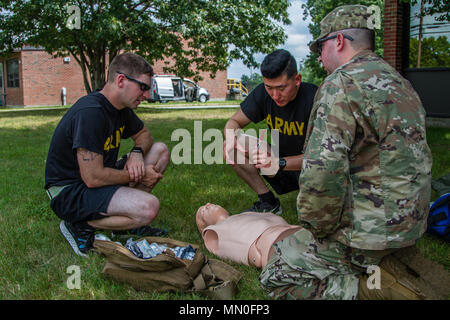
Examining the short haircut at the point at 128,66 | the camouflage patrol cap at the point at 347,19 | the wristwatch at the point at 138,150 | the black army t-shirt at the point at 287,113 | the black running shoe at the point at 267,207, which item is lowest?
the black running shoe at the point at 267,207

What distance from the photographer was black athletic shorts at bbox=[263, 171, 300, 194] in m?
4.36

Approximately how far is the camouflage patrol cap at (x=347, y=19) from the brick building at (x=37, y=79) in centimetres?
3363

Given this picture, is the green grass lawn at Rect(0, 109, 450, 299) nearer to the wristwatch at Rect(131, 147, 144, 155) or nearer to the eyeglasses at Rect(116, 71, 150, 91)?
the wristwatch at Rect(131, 147, 144, 155)

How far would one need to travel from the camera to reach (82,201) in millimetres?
3217

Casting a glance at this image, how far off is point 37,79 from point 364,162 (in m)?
35.2

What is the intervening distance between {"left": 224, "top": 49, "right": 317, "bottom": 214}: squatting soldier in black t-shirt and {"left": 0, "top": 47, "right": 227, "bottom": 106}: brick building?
1260 inches

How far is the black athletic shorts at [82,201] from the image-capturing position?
126 inches

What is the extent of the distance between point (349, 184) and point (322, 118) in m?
0.37

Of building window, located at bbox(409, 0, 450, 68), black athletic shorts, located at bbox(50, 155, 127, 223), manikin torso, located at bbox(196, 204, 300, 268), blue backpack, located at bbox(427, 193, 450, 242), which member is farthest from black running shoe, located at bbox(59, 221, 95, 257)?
building window, located at bbox(409, 0, 450, 68)

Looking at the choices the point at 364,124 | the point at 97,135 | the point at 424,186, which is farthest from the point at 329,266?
the point at 97,135

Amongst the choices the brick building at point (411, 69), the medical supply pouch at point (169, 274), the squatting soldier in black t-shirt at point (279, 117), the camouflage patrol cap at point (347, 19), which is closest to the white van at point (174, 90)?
the brick building at point (411, 69)

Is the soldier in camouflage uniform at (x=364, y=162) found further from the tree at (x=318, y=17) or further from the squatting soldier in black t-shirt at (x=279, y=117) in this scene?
the tree at (x=318, y=17)

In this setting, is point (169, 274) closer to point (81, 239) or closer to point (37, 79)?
point (81, 239)
